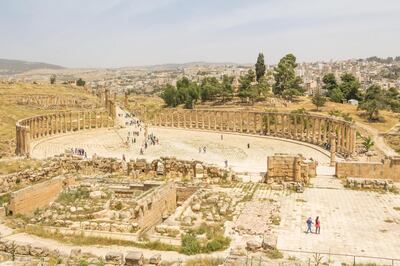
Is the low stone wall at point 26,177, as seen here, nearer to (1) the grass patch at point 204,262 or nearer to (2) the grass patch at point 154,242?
(2) the grass patch at point 154,242

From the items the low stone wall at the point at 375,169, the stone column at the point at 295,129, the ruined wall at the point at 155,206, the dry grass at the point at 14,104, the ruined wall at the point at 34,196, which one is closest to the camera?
the ruined wall at the point at 155,206

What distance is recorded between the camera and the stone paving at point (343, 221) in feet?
63.1

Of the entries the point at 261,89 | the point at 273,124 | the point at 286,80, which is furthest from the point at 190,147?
the point at 286,80

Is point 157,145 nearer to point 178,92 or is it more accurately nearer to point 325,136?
point 325,136

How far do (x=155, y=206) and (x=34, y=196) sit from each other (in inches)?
266

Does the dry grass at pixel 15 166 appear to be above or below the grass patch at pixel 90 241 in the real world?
below

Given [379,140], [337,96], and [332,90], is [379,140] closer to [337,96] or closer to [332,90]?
[337,96]

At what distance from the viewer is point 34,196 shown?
25.3 meters

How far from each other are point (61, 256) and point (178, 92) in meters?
81.6

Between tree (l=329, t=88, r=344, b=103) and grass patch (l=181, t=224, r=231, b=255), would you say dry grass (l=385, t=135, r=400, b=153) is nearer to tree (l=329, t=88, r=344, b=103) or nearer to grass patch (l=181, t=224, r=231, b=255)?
tree (l=329, t=88, r=344, b=103)

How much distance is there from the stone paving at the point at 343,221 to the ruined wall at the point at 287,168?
163cm

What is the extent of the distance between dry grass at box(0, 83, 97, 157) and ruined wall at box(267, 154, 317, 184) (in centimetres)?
3308

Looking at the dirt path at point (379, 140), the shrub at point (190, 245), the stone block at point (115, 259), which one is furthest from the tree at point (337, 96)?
the stone block at point (115, 259)

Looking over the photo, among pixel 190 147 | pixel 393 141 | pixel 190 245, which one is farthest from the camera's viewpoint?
pixel 190 147
